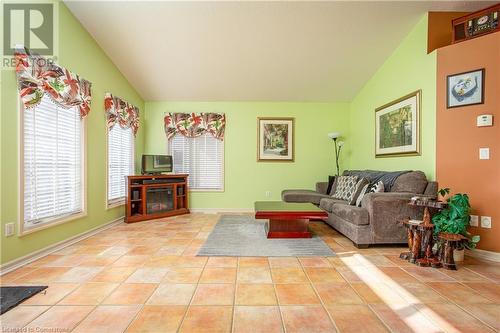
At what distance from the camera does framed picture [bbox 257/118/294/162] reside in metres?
5.61

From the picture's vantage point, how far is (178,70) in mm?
4539

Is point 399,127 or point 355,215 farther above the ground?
point 399,127

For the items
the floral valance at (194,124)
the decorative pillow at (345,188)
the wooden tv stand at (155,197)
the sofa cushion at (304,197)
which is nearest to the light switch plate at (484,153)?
the decorative pillow at (345,188)

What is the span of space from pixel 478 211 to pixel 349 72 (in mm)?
3008

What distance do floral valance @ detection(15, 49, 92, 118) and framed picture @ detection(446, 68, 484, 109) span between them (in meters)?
4.60

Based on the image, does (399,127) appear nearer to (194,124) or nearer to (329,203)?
(329,203)

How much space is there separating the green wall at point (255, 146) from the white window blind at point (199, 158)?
0.73 ft

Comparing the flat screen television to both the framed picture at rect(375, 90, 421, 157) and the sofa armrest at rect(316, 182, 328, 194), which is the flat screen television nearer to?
the sofa armrest at rect(316, 182, 328, 194)

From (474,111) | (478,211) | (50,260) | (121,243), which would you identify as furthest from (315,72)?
(50,260)

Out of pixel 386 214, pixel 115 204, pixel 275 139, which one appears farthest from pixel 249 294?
pixel 275 139

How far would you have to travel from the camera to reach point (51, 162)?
9.45 feet

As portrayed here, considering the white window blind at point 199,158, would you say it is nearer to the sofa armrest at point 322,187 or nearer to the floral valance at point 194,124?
the floral valance at point 194,124

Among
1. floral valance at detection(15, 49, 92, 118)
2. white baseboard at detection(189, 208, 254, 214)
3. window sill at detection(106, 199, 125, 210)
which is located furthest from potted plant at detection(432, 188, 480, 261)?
window sill at detection(106, 199, 125, 210)

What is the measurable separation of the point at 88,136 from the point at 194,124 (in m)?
2.28
